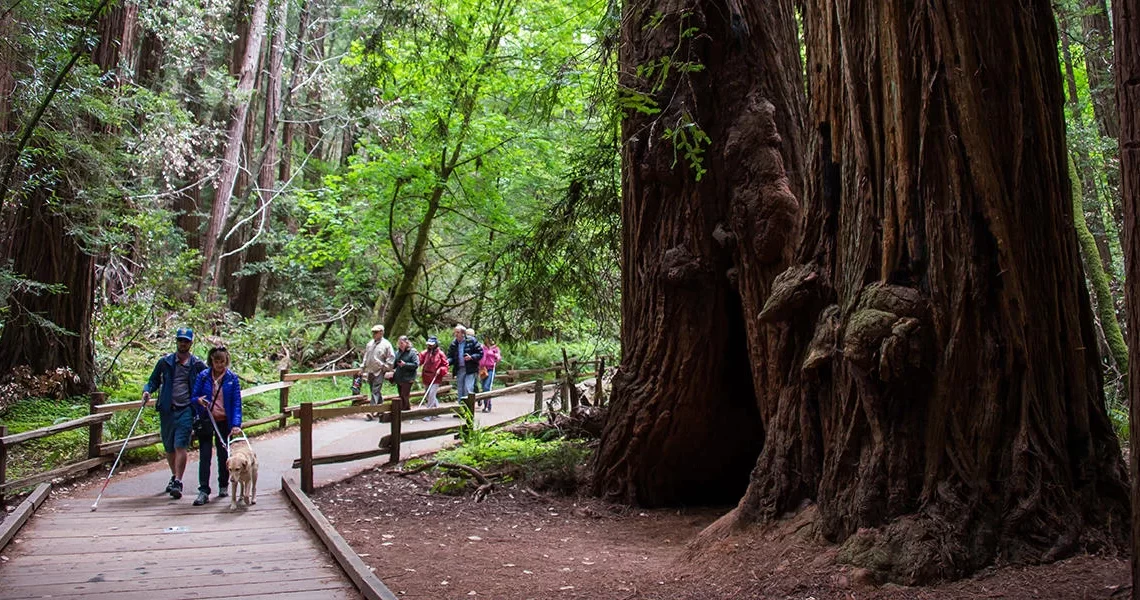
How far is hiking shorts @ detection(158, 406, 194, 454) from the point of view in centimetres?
920

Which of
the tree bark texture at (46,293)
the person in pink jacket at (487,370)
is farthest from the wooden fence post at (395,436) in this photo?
the person in pink jacket at (487,370)

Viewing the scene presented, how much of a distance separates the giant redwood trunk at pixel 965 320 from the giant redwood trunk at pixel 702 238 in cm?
291

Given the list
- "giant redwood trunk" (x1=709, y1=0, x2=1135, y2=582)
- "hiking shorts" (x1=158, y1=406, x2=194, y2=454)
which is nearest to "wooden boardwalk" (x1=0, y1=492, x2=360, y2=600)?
"hiking shorts" (x1=158, y1=406, x2=194, y2=454)

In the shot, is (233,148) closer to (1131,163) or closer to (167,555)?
(167,555)

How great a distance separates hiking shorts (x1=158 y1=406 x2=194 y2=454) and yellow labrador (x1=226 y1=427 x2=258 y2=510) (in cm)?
46

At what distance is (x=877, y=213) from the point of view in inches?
205

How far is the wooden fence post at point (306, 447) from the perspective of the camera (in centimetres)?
997

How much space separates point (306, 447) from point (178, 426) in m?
1.45

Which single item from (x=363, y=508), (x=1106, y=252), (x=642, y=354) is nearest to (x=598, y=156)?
(x=642, y=354)

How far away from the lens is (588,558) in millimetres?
7199

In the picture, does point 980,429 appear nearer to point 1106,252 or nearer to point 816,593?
point 816,593

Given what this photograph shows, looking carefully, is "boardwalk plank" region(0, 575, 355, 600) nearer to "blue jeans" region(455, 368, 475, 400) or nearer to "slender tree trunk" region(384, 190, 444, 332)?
"blue jeans" region(455, 368, 475, 400)

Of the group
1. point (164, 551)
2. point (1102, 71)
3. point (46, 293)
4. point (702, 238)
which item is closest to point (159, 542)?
point (164, 551)

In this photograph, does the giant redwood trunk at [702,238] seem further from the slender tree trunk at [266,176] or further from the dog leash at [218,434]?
the slender tree trunk at [266,176]
